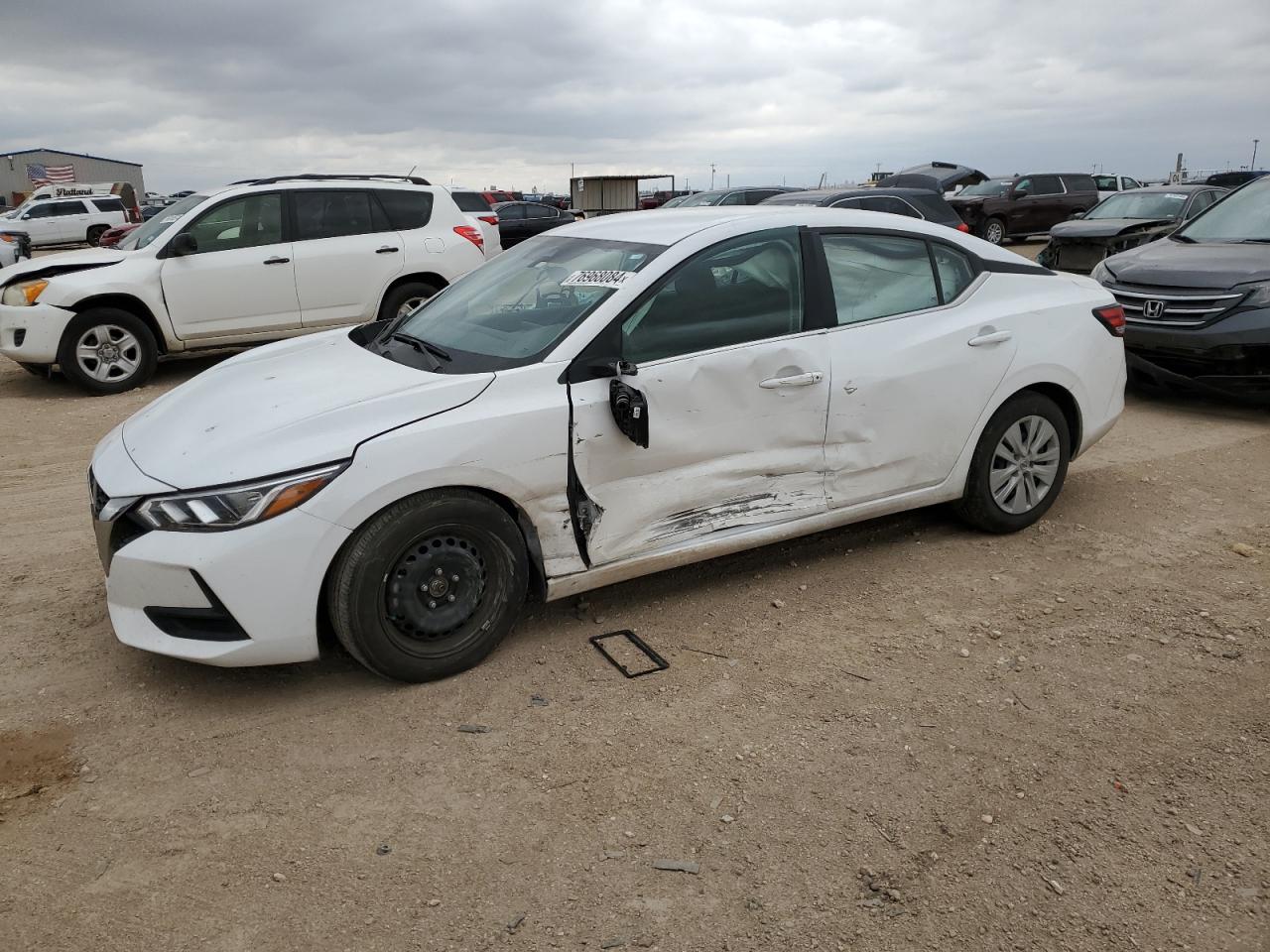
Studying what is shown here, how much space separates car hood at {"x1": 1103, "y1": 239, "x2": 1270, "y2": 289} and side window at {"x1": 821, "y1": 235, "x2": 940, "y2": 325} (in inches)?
160

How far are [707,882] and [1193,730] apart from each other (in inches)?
72.4

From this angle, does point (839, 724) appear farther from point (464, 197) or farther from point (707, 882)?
point (464, 197)

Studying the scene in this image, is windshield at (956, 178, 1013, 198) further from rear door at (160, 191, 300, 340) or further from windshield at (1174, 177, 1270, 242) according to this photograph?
rear door at (160, 191, 300, 340)

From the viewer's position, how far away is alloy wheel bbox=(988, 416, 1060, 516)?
4938 millimetres

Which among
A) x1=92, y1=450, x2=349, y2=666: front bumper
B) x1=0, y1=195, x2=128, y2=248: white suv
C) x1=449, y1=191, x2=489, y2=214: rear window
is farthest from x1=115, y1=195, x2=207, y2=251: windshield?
x1=0, y1=195, x2=128, y2=248: white suv

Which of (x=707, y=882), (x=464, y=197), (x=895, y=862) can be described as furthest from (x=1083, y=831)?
(x=464, y=197)

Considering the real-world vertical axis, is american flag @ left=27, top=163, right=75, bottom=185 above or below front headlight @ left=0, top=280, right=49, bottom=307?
above

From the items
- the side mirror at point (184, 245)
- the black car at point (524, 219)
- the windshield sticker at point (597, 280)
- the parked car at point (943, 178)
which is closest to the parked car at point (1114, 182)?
the parked car at point (943, 178)

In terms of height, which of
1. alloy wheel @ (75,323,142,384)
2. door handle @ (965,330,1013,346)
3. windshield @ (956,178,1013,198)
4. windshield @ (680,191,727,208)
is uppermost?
windshield @ (956,178,1013,198)

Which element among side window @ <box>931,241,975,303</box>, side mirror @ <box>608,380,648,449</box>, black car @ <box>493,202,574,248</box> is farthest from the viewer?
black car @ <box>493,202,574,248</box>

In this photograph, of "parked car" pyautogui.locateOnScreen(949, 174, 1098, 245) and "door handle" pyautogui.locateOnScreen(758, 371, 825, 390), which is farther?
"parked car" pyautogui.locateOnScreen(949, 174, 1098, 245)

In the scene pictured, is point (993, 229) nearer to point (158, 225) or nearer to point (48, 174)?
point (158, 225)

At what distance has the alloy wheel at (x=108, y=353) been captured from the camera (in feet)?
29.2

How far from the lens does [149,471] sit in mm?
3545
